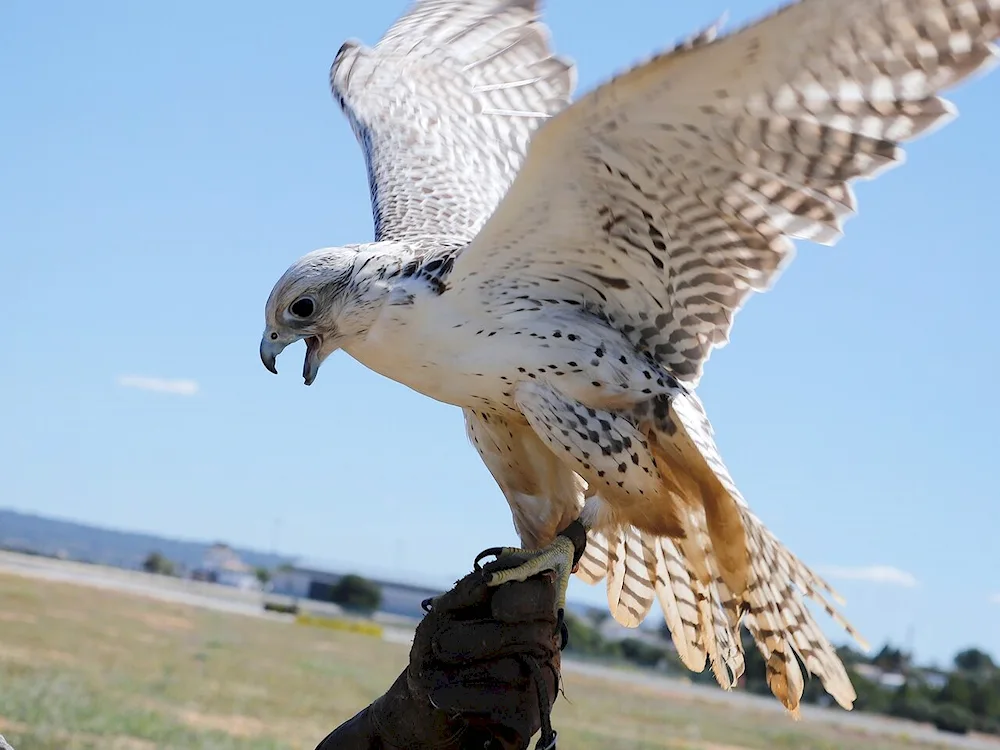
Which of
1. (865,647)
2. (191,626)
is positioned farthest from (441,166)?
(191,626)

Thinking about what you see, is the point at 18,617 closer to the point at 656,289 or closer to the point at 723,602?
the point at 723,602

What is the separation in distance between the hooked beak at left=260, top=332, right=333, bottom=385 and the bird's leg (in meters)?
0.71

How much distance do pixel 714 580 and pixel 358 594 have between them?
41.2 meters

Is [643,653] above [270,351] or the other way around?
above

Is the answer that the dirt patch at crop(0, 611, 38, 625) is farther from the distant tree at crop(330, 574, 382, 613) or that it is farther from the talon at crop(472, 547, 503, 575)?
the distant tree at crop(330, 574, 382, 613)

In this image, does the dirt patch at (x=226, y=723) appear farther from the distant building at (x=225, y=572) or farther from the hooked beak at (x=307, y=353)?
the distant building at (x=225, y=572)

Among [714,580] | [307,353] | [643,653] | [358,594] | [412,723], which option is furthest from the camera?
[358,594]

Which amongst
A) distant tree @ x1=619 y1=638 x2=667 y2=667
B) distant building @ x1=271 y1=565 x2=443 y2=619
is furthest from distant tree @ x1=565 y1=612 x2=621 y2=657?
distant building @ x1=271 y1=565 x2=443 y2=619

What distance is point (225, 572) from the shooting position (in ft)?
211

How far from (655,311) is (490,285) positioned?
48 cm

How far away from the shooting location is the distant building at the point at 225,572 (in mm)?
55750

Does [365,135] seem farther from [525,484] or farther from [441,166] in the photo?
[525,484]

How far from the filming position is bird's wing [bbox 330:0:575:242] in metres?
4.68

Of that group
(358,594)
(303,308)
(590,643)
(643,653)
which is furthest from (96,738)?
(358,594)
